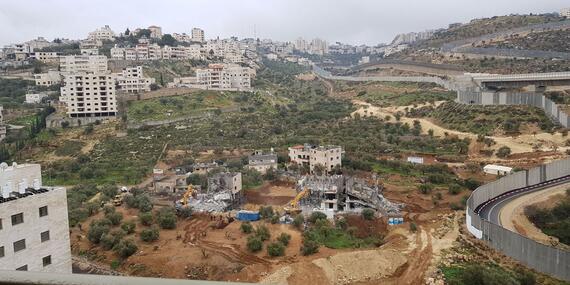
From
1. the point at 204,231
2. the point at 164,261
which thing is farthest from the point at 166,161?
the point at 164,261

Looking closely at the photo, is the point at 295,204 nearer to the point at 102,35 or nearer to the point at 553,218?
the point at 553,218

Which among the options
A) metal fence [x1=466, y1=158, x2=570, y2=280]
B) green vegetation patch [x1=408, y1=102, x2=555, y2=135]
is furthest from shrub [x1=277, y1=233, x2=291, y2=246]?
green vegetation patch [x1=408, y1=102, x2=555, y2=135]

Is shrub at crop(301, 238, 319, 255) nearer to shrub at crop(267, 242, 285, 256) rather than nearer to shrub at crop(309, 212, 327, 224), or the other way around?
shrub at crop(267, 242, 285, 256)

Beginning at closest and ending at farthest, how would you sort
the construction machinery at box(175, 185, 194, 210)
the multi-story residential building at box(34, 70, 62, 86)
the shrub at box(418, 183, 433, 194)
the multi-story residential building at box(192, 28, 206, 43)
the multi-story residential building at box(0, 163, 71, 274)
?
1. the multi-story residential building at box(0, 163, 71, 274)
2. the construction machinery at box(175, 185, 194, 210)
3. the shrub at box(418, 183, 433, 194)
4. the multi-story residential building at box(34, 70, 62, 86)
5. the multi-story residential building at box(192, 28, 206, 43)

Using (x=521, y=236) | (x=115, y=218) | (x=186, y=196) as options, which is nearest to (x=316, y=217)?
(x=186, y=196)

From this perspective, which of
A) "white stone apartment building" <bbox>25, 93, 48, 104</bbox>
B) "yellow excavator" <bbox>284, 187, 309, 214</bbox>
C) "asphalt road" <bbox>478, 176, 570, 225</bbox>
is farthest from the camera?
"white stone apartment building" <bbox>25, 93, 48, 104</bbox>
